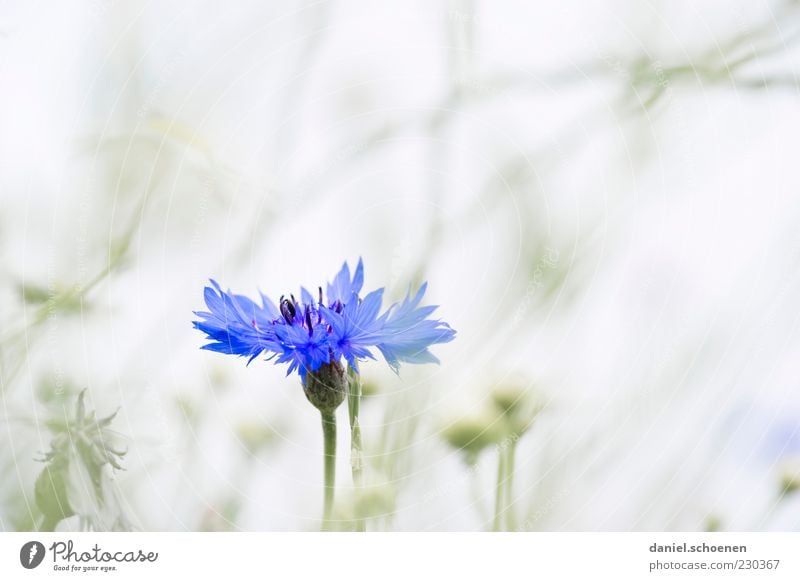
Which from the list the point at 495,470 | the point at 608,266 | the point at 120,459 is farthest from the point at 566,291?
the point at 120,459

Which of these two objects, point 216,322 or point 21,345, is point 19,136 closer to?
point 21,345

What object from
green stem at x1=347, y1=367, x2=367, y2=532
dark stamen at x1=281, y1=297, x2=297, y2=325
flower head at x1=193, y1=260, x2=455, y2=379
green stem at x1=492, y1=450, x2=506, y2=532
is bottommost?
green stem at x1=492, y1=450, x2=506, y2=532

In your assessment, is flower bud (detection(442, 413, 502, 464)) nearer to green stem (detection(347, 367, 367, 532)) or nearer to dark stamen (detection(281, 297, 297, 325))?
green stem (detection(347, 367, 367, 532))

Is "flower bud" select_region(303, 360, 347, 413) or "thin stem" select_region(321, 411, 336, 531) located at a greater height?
"flower bud" select_region(303, 360, 347, 413)
